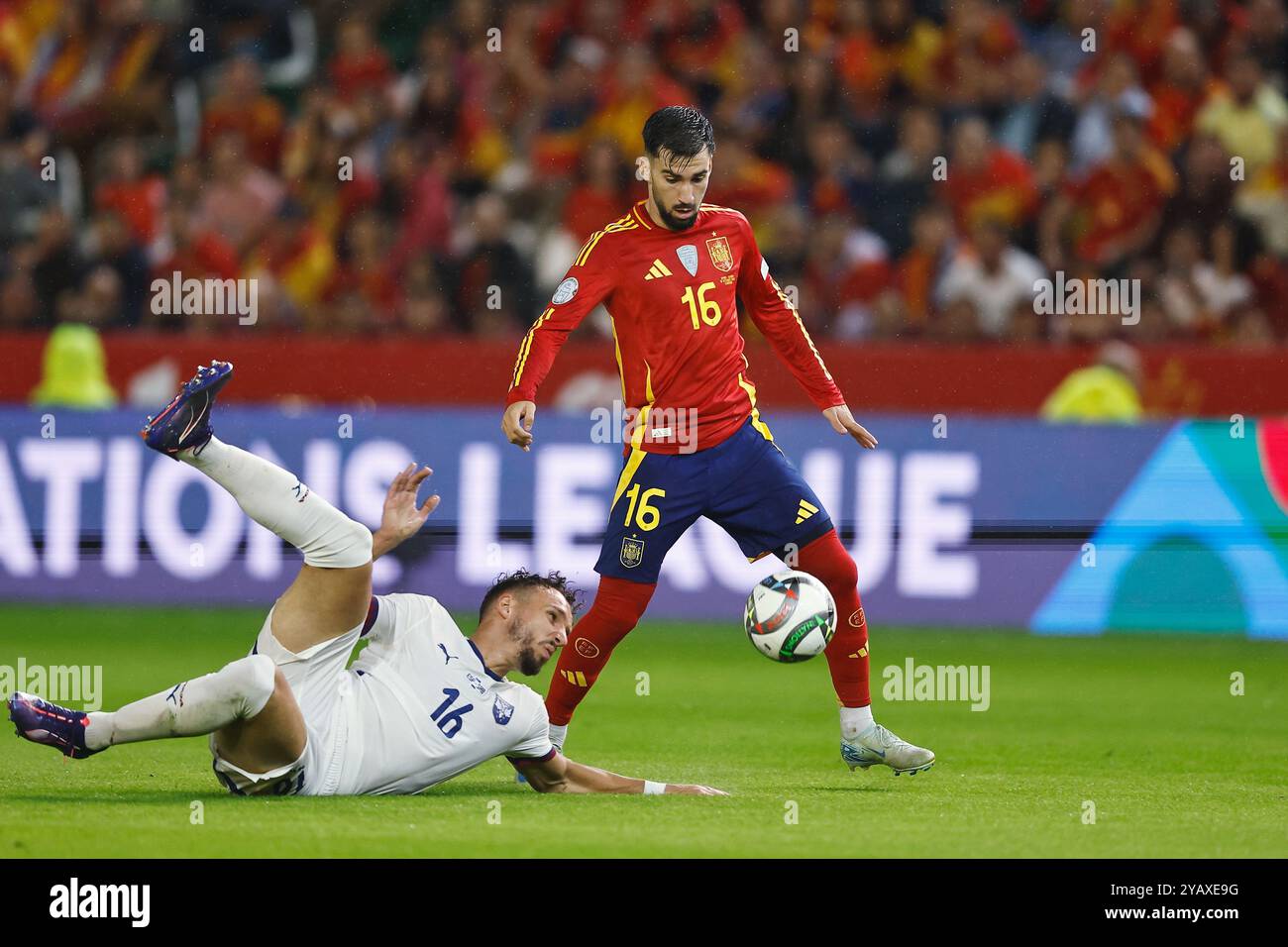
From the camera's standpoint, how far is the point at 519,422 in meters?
7.12

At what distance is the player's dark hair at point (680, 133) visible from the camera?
732 centimetres

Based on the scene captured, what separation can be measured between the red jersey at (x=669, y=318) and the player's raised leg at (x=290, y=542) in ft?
4.15

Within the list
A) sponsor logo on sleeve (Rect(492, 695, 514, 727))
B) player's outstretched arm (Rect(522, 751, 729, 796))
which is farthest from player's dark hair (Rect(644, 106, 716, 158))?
player's outstretched arm (Rect(522, 751, 729, 796))

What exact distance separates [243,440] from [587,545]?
2.26 meters

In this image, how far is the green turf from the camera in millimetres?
6031

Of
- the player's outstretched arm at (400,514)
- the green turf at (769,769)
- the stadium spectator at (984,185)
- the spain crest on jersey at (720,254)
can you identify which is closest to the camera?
the green turf at (769,769)

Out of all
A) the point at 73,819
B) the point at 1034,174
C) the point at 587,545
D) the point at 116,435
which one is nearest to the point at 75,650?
the point at 116,435

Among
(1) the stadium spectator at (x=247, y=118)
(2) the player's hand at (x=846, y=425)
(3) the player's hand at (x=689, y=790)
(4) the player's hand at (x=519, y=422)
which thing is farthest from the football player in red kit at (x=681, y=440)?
(1) the stadium spectator at (x=247, y=118)

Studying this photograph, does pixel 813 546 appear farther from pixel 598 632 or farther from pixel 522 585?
pixel 522 585

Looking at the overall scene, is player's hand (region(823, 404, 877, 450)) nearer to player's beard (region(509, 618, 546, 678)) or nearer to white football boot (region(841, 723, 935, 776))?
white football boot (region(841, 723, 935, 776))

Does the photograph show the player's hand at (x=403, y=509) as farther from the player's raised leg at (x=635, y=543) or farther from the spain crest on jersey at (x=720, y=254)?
the spain crest on jersey at (x=720, y=254)

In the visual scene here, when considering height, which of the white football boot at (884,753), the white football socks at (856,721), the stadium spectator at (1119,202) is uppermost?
the stadium spectator at (1119,202)

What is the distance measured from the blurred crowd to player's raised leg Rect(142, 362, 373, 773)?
785 cm

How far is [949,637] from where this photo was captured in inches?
453
